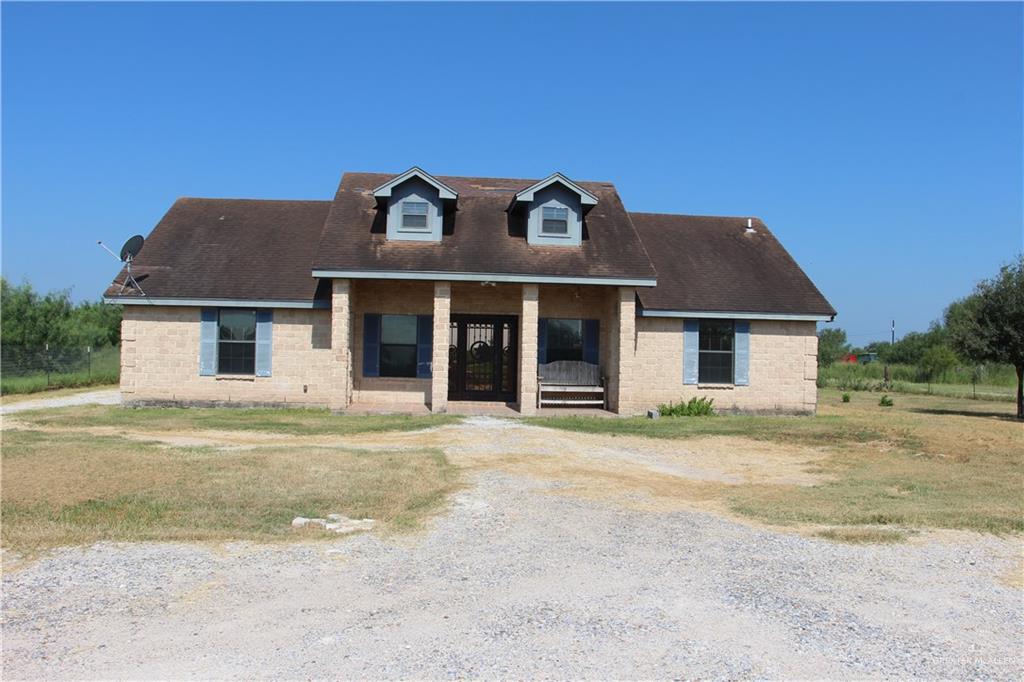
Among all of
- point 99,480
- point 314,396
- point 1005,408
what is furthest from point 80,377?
point 1005,408

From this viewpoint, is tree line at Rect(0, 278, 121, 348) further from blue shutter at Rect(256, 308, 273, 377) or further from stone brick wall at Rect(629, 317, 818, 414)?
stone brick wall at Rect(629, 317, 818, 414)

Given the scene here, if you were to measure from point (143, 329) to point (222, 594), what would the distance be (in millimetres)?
16377

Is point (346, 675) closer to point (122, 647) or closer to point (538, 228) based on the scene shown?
point (122, 647)

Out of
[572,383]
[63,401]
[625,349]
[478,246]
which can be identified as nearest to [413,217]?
[478,246]

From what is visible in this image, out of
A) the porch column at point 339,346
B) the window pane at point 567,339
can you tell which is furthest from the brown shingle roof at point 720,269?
the porch column at point 339,346

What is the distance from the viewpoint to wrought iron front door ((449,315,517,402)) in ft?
73.5

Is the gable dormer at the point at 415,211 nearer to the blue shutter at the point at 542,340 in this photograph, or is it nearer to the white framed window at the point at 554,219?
the white framed window at the point at 554,219

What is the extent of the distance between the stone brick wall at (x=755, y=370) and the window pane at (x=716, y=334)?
62 centimetres

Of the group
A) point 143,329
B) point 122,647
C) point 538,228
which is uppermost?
point 538,228

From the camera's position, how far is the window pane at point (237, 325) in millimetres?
20766

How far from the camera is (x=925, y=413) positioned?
974 inches

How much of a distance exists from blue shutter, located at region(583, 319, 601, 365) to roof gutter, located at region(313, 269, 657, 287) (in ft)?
7.81

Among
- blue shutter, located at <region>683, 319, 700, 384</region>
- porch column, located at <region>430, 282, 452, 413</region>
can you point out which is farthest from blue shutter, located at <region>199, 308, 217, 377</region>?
blue shutter, located at <region>683, 319, 700, 384</region>

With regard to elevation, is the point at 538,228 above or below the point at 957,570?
above
